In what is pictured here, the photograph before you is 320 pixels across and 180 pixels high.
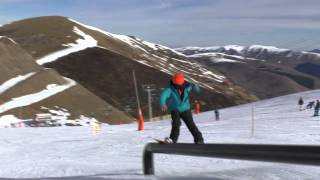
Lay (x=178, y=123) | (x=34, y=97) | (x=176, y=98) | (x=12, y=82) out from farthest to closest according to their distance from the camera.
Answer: (x=12, y=82)
(x=34, y=97)
(x=178, y=123)
(x=176, y=98)

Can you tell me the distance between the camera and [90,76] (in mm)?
172875

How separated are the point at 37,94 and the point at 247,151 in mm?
100408

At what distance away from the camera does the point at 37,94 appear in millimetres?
105438

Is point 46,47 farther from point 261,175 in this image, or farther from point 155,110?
point 261,175

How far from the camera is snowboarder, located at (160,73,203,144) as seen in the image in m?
11.3

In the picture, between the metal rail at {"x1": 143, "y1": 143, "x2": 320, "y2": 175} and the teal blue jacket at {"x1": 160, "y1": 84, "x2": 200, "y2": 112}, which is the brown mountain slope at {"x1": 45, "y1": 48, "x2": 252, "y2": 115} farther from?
the metal rail at {"x1": 143, "y1": 143, "x2": 320, "y2": 175}

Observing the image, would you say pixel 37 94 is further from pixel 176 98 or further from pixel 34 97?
pixel 176 98

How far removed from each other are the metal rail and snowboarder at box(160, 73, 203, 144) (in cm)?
114

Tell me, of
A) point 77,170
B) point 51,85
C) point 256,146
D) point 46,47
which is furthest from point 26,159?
point 46,47

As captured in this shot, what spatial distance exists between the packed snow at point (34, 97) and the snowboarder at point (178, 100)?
3286 inches

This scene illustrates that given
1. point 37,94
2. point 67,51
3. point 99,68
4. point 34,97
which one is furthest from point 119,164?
point 67,51

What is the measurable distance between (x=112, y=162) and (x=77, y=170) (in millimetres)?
1814

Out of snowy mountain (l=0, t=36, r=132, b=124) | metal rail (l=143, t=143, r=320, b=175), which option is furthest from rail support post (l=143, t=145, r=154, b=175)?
snowy mountain (l=0, t=36, r=132, b=124)

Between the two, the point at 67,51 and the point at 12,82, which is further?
the point at 67,51
